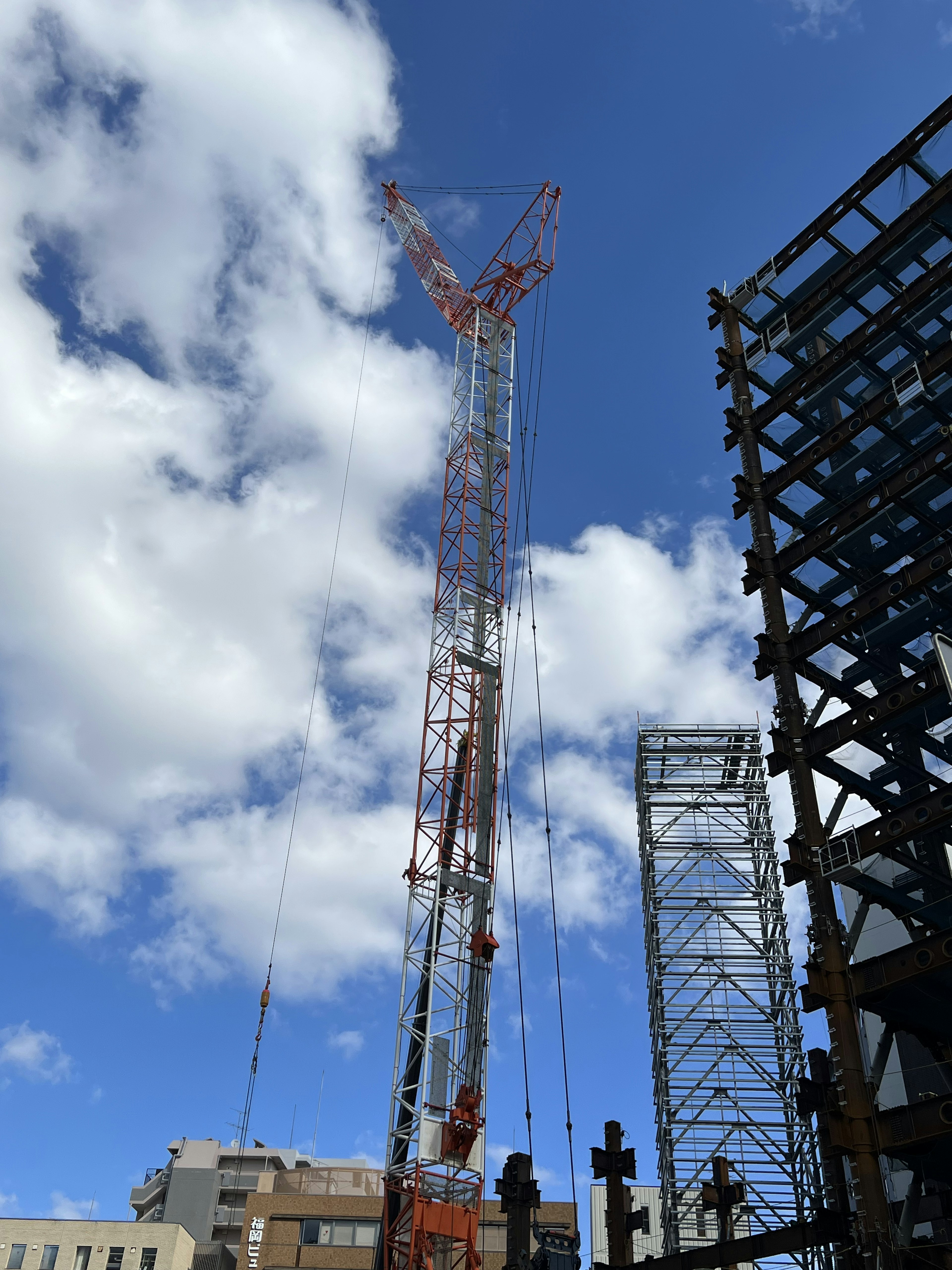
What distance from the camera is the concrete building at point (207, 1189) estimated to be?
286 feet

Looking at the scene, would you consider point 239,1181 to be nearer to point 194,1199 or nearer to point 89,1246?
point 194,1199

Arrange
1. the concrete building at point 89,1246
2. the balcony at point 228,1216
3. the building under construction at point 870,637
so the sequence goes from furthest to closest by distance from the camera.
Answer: the balcony at point 228,1216, the concrete building at point 89,1246, the building under construction at point 870,637

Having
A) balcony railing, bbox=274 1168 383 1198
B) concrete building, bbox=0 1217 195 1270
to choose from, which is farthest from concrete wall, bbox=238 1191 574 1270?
concrete building, bbox=0 1217 195 1270

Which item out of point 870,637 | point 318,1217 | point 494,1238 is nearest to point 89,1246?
point 318,1217

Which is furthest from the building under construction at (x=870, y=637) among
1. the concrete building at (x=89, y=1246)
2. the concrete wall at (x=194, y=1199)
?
the concrete wall at (x=194, y=1199)

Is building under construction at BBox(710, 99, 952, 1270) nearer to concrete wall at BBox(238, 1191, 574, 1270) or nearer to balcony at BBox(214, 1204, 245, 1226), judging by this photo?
concrete wall at BBox(238, 1191, 574, 1270)

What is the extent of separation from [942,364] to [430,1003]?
3147cm

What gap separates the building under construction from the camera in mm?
28922

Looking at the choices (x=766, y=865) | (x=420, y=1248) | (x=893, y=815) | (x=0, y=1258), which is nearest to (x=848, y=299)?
(x=893, y=815)

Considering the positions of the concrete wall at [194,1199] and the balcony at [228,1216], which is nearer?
the concrete wall at [194,1199]

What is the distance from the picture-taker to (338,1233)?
65312mm

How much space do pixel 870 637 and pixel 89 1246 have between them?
220 ft

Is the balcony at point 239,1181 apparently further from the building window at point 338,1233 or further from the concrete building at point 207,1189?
the building window at point 338,1233

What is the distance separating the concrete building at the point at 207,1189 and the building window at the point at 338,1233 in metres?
16.3
